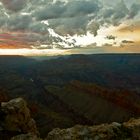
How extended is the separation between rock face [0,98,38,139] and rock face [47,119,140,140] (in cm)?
8307

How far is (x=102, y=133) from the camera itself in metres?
41.0

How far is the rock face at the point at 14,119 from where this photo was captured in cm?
12675

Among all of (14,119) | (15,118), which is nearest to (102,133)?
(15,118)

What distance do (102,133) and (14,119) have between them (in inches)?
3745

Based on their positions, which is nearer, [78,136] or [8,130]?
[78,136]

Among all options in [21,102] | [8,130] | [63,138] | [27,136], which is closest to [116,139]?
[63,138]

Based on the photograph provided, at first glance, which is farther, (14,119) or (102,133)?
(14,119)

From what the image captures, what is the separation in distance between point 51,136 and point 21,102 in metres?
94.8

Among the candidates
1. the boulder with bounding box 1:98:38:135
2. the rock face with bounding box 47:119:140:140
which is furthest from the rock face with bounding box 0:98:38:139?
the rock face with bounding box 47:119:140:140

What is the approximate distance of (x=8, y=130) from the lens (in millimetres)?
125562

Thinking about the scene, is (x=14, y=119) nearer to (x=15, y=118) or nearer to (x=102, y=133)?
(x=15, y=118)

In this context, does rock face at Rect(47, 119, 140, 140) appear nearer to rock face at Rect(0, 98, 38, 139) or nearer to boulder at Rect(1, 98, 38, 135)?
rock face at Rect(0, 98, 38, 139)

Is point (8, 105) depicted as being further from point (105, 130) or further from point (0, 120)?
point (105, 130)

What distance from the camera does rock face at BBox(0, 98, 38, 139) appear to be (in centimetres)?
12675
